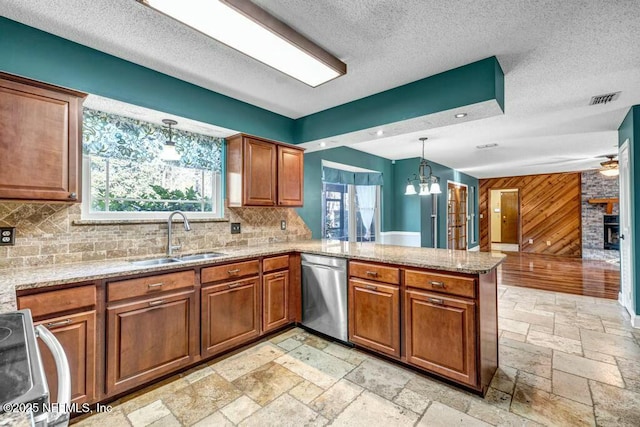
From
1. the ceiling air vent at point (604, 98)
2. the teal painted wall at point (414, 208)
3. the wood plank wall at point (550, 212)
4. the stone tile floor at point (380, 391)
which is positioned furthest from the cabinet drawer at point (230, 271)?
the wood plank wall at point (550, 212)

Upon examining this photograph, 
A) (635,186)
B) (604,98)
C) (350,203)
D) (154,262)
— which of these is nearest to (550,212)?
(635,186)

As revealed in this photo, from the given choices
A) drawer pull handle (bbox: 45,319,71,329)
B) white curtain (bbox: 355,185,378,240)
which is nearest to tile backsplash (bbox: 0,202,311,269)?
drawer pull handle (bbox: 45,319,71,329)

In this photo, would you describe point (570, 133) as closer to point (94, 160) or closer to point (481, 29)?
point (481, 29)

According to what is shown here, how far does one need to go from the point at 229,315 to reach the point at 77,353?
1.05 metres

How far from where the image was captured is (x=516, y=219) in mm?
9508

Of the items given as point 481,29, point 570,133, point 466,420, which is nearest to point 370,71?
point 481,29

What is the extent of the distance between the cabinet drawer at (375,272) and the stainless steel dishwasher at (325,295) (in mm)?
114

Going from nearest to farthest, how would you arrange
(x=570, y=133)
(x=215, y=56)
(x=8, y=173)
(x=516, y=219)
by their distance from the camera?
(x=8, y=173) → (x=215, y=56) → (x=570, y=133) → (x=516, y=219)

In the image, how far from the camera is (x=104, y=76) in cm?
217

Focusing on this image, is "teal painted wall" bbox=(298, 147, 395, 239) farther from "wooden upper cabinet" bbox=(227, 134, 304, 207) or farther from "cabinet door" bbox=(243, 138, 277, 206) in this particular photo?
"cabinet door" bbox=(243, 138, 277, 206)

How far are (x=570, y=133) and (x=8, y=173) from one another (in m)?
6.30

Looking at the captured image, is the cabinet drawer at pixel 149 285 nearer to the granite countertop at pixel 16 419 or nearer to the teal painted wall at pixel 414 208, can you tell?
the granite countertop at pixel 16 419

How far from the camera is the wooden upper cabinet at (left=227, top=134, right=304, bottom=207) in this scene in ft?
10.3

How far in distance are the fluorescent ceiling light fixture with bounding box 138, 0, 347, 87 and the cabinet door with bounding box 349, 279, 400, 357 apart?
1.79 m
